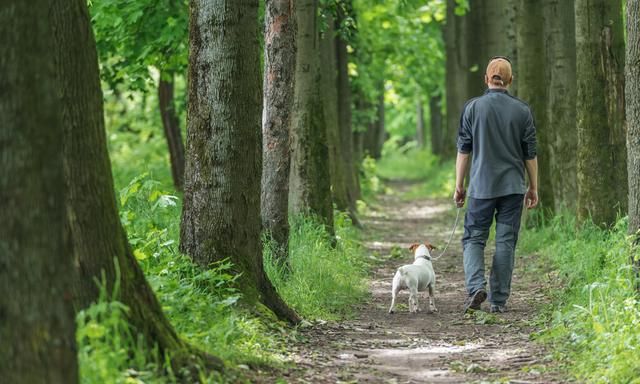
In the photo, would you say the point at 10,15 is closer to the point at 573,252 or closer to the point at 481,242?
the point at 481,242

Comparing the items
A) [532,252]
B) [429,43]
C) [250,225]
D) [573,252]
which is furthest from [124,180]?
[429,43]

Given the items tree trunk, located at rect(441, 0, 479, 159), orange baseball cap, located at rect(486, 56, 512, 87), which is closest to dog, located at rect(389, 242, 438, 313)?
orange baseball cap, located at rect(486, 56, 512, 87)

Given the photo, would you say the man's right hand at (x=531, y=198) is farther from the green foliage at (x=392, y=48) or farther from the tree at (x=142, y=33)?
the green foliage at (x=392, y=48)

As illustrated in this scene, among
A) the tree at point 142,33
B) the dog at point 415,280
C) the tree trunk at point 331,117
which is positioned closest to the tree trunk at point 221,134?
the dog at point 415,280

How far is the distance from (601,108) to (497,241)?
288 centimetres

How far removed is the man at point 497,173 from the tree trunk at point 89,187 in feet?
14.1

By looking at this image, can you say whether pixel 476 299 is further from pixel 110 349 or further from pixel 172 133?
pixel 172 133

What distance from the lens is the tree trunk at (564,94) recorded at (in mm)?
14484

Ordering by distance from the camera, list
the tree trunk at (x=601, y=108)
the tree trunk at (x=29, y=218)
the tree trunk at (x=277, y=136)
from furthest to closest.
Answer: the tree trunk at (x=601, y=108) < the tree trunk at (x=277, y=136) < the tree trunk at (x=29, y=218)

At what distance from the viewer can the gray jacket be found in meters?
9.26

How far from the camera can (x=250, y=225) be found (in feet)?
26.1

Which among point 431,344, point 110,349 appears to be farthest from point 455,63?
point 110,349

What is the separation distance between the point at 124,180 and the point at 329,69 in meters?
4.13

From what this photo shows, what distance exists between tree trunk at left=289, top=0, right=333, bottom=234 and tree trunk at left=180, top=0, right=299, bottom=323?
5.13 meters
